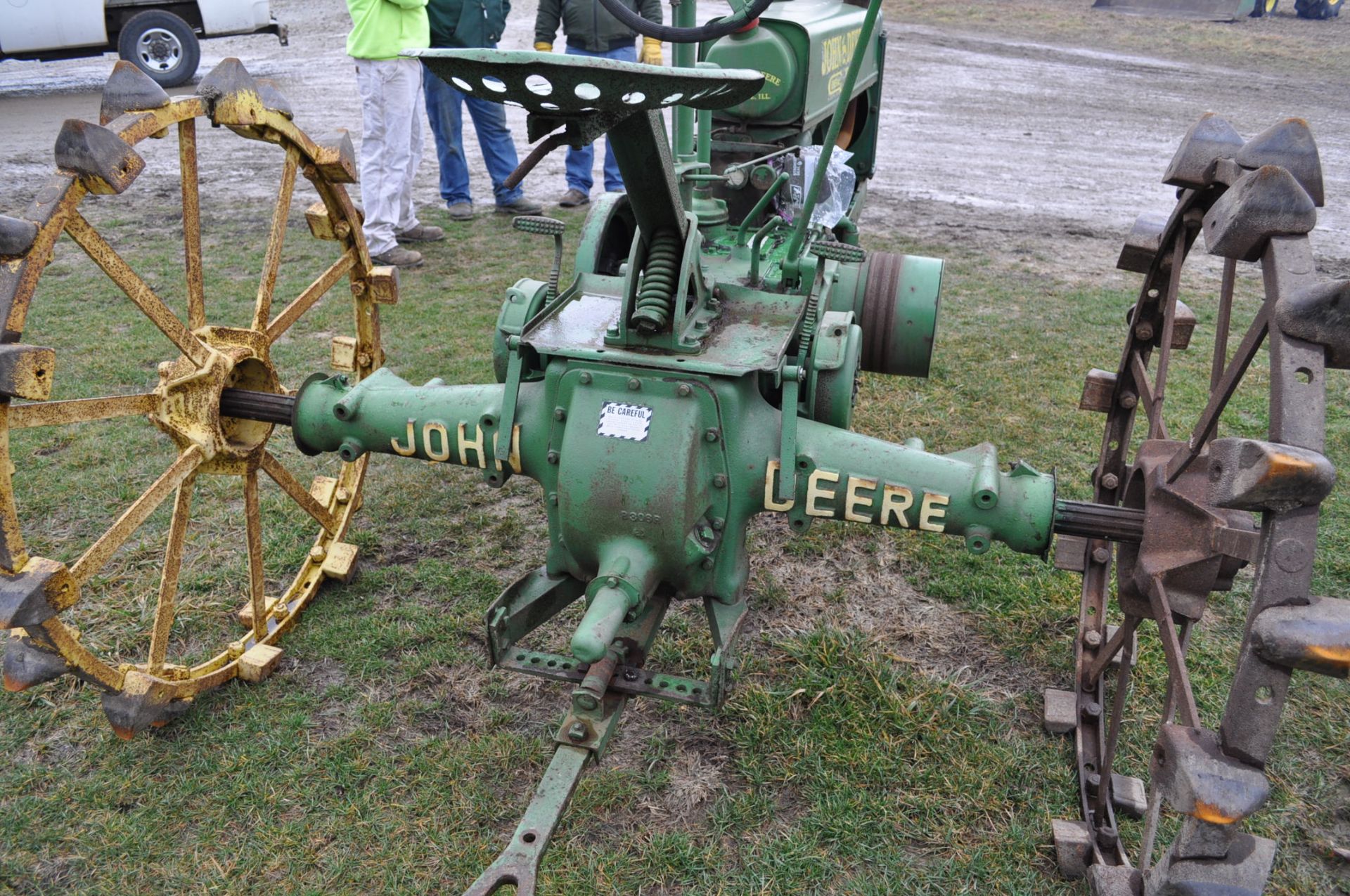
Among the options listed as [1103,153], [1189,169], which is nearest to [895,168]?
[1103,153]

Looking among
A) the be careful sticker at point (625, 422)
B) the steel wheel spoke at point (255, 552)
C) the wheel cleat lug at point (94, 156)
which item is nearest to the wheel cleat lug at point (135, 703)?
the steel wheel spoke at point (255, 552)

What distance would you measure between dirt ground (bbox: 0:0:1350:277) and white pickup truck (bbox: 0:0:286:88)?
0.57 m

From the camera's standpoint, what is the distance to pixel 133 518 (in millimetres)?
2512

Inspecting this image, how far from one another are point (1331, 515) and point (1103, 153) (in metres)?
7.21

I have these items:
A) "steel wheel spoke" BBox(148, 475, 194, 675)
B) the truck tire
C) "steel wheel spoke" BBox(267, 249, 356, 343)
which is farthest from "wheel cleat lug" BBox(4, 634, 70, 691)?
the truck tire

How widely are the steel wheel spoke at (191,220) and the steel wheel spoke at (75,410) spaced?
0.27m

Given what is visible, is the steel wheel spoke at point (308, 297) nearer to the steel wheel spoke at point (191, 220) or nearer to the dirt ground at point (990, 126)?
the steel wheel spoke at point (191, 220)

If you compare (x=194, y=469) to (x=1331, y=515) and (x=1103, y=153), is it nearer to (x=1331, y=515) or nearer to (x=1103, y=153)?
(x=1331, y=515)

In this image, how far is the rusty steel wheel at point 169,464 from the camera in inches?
86.7

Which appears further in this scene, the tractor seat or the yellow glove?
the yellow glove

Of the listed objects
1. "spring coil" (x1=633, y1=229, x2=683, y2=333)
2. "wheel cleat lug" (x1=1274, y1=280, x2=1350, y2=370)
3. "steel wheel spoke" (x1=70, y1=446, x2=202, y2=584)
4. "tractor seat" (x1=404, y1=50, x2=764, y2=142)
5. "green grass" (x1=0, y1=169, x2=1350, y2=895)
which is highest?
"tractor seat" (x1=404, y1=50, x2=764, y2=142)

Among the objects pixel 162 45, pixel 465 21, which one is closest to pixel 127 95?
pixel 465 21

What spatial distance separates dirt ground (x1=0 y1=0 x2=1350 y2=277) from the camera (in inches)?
304

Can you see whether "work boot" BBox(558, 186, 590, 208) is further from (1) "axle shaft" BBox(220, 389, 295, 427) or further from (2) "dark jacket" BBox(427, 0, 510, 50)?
(1) "axle shaft" BBox(220, 389, 295, 427)
